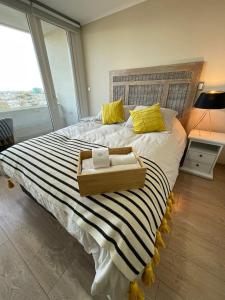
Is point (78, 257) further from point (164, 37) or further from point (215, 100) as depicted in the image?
point (164, 37)

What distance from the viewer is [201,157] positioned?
1982 millimetres

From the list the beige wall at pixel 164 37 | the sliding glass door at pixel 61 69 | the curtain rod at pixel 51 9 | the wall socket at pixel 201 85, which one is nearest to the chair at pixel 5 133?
the sliding glass door at pixel 61 69

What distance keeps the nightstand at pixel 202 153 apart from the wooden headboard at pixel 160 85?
1.72 ft

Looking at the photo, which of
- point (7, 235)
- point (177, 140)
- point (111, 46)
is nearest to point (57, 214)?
point (7, 235)

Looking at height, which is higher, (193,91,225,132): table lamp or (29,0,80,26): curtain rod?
(29,0,80,26): curtain rod

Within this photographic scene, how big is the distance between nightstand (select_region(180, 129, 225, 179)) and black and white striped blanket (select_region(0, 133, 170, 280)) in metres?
1.18

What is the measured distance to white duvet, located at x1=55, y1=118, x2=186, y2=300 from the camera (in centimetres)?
67

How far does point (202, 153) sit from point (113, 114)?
1.47m

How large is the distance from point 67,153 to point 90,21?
299 cm

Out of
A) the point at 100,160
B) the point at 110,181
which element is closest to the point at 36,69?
the point at 100,160

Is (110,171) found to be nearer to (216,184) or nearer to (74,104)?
(216,184)

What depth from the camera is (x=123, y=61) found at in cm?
268

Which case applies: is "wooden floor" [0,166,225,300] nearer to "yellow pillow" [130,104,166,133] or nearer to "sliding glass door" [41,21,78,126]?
"yellow pillow" [130,104,166,133]

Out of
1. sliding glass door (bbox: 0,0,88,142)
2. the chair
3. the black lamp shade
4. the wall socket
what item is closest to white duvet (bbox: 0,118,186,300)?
the black lamp shade
